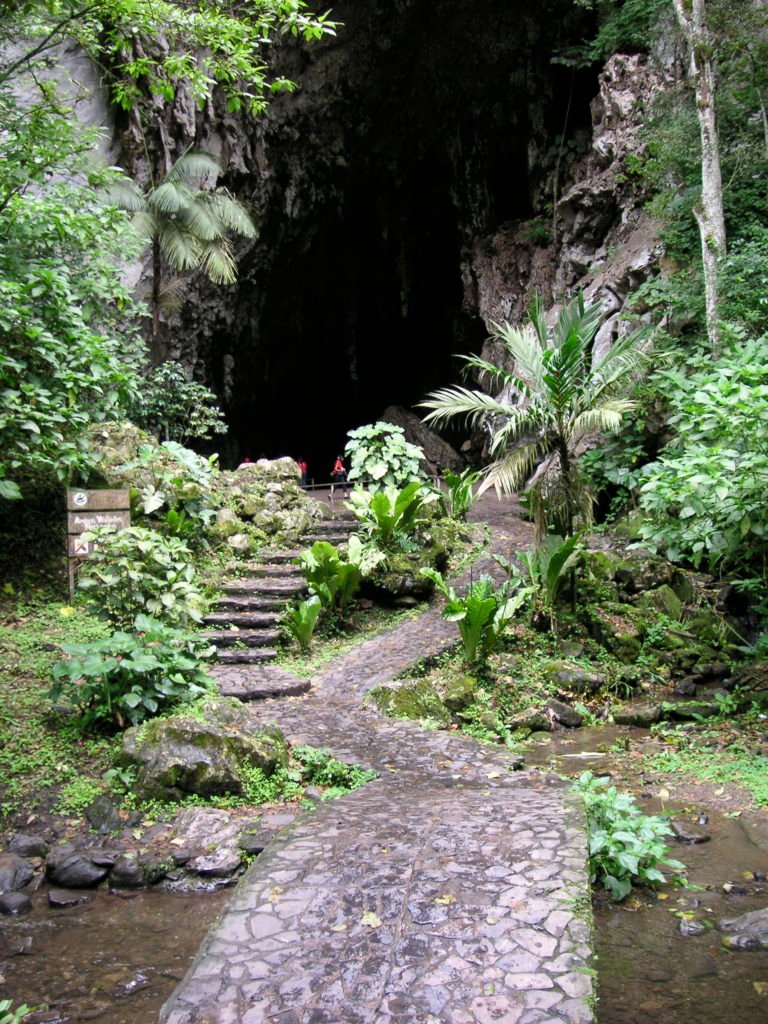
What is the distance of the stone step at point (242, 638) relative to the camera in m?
7.39

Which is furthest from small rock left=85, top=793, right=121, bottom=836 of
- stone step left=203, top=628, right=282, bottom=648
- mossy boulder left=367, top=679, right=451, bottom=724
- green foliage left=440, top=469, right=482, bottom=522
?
green foliage left=440, top=469, right=482, bottom=522

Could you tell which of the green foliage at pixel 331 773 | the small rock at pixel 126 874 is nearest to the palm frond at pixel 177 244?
the green foliage at pixel 331 773

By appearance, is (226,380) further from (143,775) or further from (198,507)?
(143,775)

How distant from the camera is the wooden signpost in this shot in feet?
25.4

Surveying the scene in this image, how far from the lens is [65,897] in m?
3.68

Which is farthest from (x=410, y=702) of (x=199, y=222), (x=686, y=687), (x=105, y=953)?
(x=199, y=222)

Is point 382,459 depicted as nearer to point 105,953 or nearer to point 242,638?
point 242,638

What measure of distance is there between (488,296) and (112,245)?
453 inches

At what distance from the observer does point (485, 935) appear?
2.81 metres

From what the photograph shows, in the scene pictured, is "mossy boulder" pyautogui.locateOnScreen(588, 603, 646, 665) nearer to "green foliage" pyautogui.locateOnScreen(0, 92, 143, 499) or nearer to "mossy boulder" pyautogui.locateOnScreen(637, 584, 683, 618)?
"mossy boulder" pyautogui.locateOnScreen(637, 584, 683, 618)

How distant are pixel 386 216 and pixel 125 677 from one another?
17814 millimetres

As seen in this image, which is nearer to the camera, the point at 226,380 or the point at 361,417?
the point at 226,380

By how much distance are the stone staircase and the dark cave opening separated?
9880 mm

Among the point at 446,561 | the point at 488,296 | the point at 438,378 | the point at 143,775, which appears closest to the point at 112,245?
the point at 446,561
